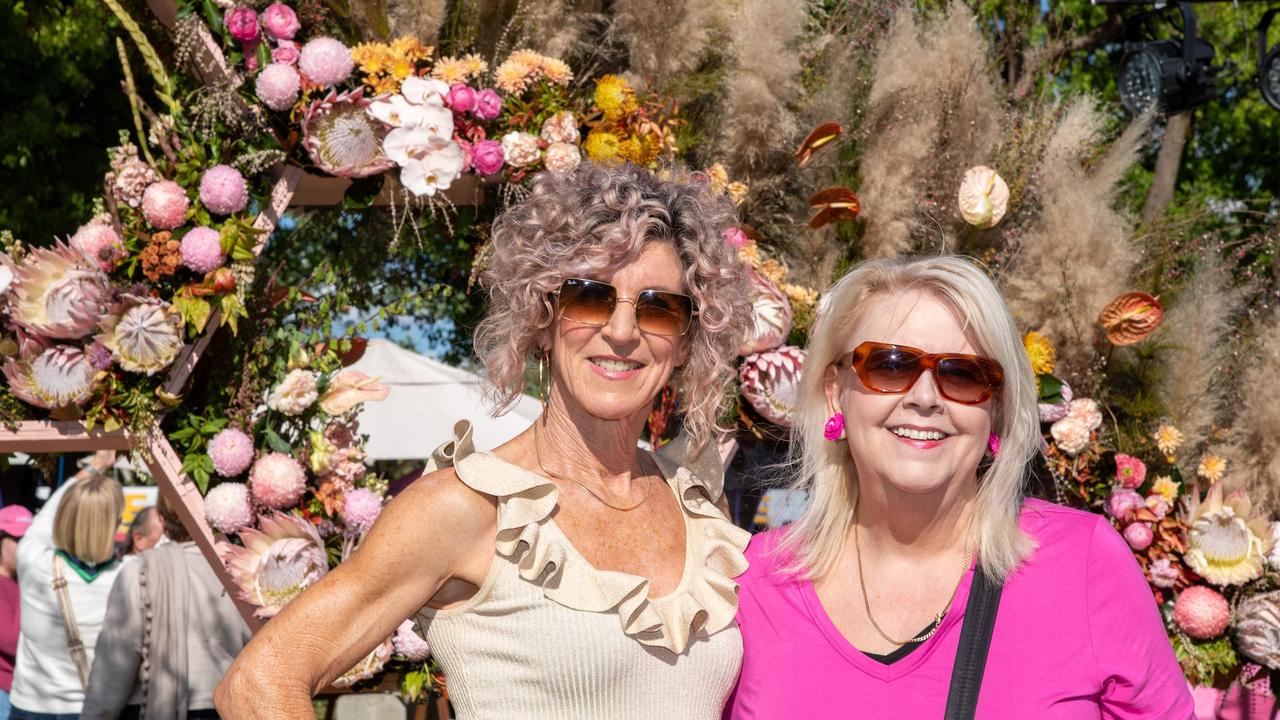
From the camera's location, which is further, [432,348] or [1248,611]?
[432,348]

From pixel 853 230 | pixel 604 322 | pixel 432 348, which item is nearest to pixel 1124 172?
pixel 853 230

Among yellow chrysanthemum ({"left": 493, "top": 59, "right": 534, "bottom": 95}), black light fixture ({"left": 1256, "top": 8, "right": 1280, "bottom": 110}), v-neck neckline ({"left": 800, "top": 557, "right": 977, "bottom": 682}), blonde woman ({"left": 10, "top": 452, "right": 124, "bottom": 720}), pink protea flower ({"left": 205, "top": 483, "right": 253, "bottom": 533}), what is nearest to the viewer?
v-neck neckline ({"left": 800, "top": 557, "right": 977, "bottom": 682})

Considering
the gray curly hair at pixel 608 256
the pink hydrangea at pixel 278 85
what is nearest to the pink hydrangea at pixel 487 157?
the pink hydrangea at pixel 278 85

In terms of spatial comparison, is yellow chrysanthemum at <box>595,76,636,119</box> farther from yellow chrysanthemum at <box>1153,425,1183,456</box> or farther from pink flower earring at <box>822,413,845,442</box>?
yellow chrysanthemum at <box>1153,425,1183,456</box>

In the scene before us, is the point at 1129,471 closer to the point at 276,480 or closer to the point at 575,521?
the point at 575,521

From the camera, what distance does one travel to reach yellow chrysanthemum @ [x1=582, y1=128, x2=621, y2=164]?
353 centimetres

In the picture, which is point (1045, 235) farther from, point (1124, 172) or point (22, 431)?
point (22, 431)

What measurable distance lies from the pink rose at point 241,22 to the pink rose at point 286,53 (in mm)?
82

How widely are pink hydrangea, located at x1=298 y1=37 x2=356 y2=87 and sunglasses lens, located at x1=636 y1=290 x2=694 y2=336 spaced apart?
5.33ft

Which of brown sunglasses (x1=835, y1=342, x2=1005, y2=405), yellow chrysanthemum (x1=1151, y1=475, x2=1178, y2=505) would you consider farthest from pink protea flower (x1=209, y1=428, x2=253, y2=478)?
yellow chrysanthemum (x1=1151, y1=475, x2=1178, y2=505)

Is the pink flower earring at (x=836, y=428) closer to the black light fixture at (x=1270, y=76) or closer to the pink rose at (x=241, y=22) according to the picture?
the pink rose at (x=241, y=22)

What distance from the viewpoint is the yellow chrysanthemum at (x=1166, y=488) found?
381cm

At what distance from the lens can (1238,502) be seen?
3.87 metres

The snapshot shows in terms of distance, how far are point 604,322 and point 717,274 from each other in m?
0.26
